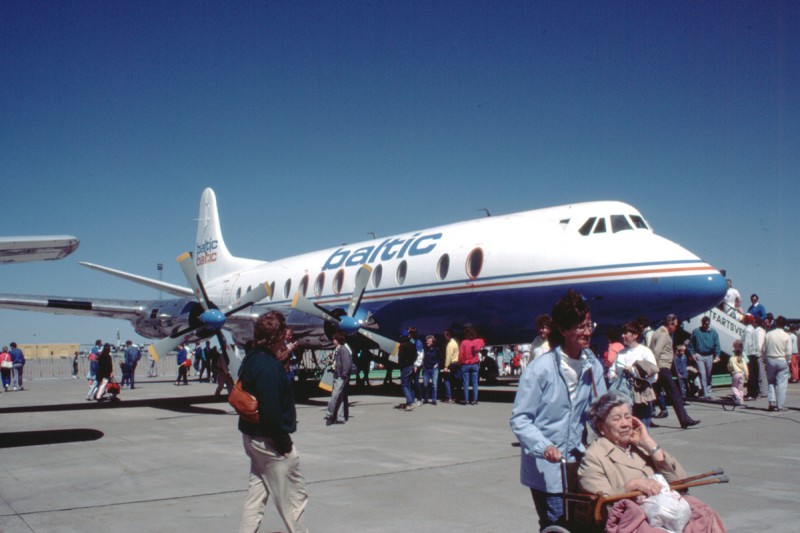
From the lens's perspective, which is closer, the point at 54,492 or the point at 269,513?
the point at 269,513

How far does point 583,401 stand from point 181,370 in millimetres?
25601

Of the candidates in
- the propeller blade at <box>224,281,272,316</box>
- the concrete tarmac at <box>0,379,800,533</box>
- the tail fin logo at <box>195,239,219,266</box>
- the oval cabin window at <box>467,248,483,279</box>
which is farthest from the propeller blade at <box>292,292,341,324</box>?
the tail fin logo at <box>195,239,219,266</box>

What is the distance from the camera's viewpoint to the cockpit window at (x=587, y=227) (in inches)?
547

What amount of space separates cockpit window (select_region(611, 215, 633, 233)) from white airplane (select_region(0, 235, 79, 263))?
989cm

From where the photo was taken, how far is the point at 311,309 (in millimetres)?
16344

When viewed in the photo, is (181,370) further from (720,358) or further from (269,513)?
(269,513)

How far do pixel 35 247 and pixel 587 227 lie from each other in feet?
32.8


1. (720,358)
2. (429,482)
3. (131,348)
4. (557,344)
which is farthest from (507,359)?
(557,344)

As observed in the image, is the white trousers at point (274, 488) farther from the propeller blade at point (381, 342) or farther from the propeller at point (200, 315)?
the propeller blade at point (381, 342)

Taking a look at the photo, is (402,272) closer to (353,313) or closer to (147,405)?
(353,313)

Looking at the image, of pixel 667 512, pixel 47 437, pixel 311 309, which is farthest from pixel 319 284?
pixel 667 512

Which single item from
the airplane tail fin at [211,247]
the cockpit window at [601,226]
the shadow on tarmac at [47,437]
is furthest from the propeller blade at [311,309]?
the airplane tail fin at [211,247]

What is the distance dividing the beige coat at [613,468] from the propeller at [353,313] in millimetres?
11374

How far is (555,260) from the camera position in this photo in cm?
1380
